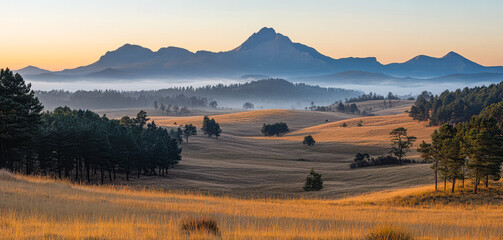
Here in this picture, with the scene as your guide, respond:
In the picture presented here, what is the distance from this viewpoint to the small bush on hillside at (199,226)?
502 inches

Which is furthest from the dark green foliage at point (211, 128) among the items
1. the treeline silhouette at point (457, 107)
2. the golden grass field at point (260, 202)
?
the treeline silhouette at point (457, 107)

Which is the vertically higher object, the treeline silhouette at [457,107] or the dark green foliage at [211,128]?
the treeline silhouette at [457,107]

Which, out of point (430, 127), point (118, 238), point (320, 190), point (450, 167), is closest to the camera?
point (118, 238)

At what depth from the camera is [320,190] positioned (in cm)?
6425

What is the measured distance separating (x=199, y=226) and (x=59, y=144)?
58.9m

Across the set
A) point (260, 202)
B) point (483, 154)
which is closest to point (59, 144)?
point (260, 202)

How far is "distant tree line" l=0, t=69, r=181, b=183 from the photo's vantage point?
53.3 meters

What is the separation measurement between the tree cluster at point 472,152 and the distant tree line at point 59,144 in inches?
1909

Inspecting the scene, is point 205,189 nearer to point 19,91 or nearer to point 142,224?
point 19,91

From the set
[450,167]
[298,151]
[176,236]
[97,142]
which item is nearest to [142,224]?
[176,236]

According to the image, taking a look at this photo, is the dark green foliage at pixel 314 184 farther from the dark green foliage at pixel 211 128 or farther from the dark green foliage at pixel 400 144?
the dark green foliage at pixel 211 128

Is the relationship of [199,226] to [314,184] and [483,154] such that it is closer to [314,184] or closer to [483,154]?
[483,154]

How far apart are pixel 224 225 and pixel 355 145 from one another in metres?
138

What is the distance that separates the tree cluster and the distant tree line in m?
48.5
